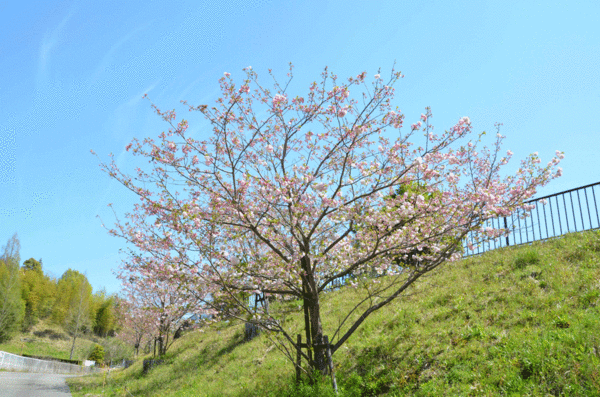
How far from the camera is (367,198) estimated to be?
7.88 meters

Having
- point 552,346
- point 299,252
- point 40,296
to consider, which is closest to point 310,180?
point 299,252

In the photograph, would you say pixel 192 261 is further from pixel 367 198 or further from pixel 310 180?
pixel 367 198

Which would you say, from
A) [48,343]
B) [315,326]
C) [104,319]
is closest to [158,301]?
[315,326]

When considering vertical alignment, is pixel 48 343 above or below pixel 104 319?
below

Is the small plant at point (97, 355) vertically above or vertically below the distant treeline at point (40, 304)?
below

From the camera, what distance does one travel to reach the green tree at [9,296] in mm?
46375

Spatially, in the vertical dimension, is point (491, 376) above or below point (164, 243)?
below

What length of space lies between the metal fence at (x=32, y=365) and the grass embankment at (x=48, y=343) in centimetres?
1532

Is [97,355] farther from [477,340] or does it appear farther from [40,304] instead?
[477,340]

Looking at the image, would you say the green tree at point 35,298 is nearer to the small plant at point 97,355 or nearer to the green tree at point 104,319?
the green tree at point 104,319

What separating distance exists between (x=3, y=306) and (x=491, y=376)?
57.4m

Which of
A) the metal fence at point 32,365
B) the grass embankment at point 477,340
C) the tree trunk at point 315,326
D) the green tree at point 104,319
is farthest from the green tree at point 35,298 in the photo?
the tree trunk at point 315,326

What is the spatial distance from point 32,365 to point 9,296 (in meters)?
22.5

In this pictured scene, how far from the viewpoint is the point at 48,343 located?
58.3 meters
